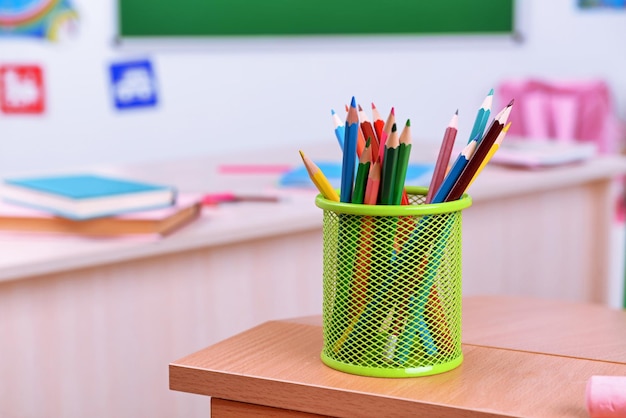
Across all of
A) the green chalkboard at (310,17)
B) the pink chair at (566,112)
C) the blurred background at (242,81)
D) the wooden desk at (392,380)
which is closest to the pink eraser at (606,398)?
the wooden desk at (392,380)

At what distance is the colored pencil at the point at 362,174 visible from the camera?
0.74m

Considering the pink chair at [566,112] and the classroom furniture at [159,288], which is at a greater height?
the pink chair at [566,112]

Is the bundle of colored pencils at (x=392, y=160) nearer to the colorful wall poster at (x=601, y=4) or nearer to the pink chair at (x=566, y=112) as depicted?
the pink chair at (x=566, y=112)

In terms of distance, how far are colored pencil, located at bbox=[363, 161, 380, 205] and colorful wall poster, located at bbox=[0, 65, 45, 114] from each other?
115 inches

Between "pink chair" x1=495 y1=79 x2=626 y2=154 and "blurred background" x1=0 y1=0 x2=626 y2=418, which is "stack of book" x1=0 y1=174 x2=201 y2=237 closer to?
"blurred background" x1=0 y1=0 x2=626 y2=418

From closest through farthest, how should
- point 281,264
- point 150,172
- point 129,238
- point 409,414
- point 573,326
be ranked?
point 409,414 → point 573,326 → point 129,238 → point 281,264 → point 150,172

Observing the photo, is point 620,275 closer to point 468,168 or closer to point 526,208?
point 526,208

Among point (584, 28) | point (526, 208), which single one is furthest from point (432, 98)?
point (526, 208)

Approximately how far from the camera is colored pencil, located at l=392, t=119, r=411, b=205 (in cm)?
73

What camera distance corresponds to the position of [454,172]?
2.52 feet

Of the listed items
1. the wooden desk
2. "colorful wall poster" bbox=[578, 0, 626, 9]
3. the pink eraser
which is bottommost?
the wooden desk

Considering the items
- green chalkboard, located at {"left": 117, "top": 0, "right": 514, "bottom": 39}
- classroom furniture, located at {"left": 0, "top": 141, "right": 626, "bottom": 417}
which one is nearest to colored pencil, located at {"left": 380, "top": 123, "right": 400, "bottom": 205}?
classroom furniture, located at {"left": 0, "top": 141, "right": 626, "bottom": 417}

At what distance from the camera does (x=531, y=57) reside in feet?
14.3

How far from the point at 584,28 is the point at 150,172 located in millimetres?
2745
